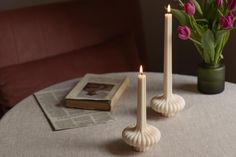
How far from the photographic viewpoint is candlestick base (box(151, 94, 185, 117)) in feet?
4.29

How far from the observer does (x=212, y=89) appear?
146 cm

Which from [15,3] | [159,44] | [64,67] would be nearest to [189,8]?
[64,67]

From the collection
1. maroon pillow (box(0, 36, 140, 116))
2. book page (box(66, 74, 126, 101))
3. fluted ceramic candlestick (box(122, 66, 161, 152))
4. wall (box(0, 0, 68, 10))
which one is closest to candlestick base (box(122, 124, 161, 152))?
fluted ceramic candlestick (box(122, 66, 161, 152))

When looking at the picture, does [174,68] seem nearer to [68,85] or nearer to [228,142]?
[68,85]

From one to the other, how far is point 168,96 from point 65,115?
0.31m

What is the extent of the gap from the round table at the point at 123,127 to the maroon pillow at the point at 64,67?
0.33 meters

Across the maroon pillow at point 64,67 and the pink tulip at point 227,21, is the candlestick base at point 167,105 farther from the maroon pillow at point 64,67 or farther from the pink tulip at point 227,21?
the maroon pillow at point 64,67

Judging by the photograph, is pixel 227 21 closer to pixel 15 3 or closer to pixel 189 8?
pixel 189 8

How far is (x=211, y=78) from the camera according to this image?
1437 millimetres

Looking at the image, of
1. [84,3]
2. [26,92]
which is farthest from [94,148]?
[84,3]

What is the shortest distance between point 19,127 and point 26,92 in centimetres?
50

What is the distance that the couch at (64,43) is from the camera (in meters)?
1.83

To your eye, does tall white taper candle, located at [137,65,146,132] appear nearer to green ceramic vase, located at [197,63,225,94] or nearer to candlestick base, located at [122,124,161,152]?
candlestick base, located at [122,124,161,152]

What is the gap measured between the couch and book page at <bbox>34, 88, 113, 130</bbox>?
1.14 feet
